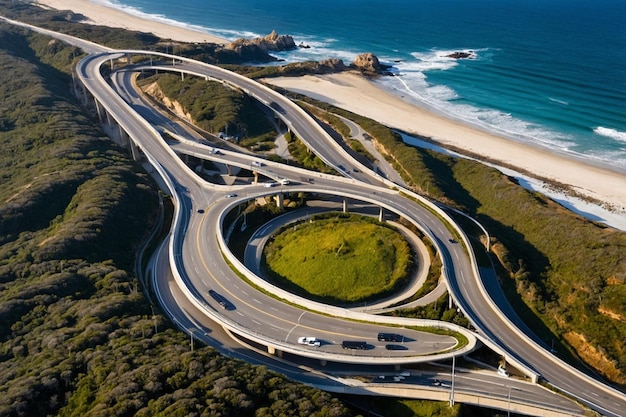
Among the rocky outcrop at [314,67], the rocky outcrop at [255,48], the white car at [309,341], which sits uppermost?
the rocky outcrop at [255,48]

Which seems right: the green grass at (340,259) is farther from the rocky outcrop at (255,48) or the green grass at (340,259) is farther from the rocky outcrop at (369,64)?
the rocky outcrop at (255,48)

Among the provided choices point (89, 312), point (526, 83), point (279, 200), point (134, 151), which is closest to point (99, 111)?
point (134, 151)

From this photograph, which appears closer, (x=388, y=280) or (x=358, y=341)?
(x=358, y=341)

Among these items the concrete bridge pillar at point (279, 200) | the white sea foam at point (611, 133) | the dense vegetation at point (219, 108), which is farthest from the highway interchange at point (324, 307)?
the white sea foam at point (611, 133)

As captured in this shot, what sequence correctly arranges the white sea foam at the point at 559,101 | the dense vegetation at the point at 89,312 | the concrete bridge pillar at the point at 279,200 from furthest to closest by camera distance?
the white sea foam at the point at 559,101
the concrete bridge pillar at the point at 279,200
the dense vegetation at the point at 89,312

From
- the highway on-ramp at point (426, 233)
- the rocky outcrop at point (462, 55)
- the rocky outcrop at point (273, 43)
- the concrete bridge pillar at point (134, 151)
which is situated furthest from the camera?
the rocky outcrop at point (273, 43)

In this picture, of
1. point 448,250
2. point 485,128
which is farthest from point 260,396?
point 485,128

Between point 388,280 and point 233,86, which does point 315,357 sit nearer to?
point 388,280

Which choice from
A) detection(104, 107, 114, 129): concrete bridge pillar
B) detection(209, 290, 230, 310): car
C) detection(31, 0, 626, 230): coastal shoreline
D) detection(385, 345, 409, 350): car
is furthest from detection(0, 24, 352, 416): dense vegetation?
detection(31, 0, 626, 230): coastal shoreline
